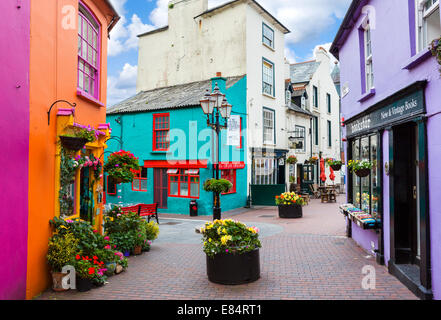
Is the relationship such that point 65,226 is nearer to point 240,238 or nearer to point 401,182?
point 240,238

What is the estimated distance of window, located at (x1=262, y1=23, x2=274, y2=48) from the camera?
73.5 ft

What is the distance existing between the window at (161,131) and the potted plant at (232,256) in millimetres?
12671

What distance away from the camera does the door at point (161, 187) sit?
19.1m

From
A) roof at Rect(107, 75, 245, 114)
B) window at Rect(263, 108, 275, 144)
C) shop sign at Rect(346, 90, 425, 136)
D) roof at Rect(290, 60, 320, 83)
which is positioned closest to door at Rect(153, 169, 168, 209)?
roof at Rect(107, 75, 245, 114)

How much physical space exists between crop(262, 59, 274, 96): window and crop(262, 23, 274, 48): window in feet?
4.13

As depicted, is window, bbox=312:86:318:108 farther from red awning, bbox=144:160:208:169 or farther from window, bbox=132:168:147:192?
window, bbox=132:168:147:192

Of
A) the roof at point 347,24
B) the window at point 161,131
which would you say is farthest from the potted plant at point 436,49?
the window at point 161,131

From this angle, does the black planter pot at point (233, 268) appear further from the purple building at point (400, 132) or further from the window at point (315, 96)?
the window at point (315, 96)

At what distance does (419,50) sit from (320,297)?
177 inches

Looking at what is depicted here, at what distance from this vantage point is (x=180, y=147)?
18688 mm

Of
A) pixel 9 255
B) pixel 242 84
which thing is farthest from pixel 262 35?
pixel 9 255

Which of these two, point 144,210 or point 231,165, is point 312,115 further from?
point 144,210

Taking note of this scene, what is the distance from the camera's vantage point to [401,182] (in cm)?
711

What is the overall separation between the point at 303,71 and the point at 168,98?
1387 cm
